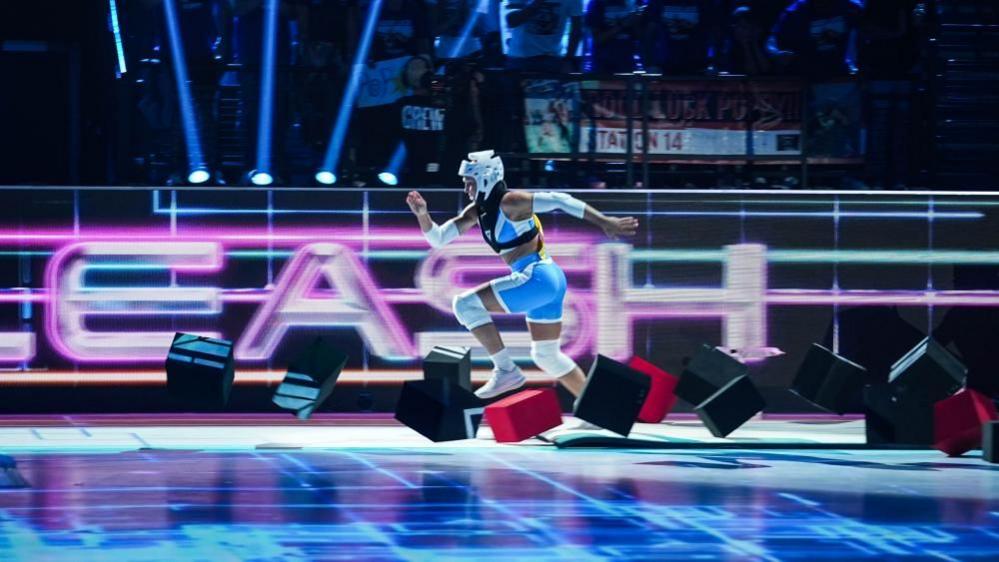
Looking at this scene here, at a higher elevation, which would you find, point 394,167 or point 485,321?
point 394,167

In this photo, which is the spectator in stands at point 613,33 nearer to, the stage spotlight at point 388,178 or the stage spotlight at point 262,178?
the stage spotlight at point 388,178

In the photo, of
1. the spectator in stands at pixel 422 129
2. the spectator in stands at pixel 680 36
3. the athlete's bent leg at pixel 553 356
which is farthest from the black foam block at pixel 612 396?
the spectator in stands at pixel 680 36

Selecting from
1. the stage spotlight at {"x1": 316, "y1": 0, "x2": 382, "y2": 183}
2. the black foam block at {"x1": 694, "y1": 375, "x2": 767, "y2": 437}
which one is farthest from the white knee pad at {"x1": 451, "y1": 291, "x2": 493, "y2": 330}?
the stage spotlight at {"x1": 316, "y1": 0, "x2": 382, "y2": 183}

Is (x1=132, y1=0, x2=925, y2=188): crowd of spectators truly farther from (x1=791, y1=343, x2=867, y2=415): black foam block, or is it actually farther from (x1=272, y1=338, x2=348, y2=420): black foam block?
(x1=791, y1=343, x2=867, y2=415): black foam block

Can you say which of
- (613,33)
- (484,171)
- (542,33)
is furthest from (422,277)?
(613,33)

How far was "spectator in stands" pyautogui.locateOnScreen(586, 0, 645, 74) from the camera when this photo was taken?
41.9 feet

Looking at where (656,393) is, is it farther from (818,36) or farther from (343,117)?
(818,36)

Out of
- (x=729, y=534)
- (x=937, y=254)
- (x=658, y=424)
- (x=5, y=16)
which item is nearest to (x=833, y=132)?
(x=937, y=254)

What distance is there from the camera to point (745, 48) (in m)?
12.8

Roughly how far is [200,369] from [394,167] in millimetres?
2305

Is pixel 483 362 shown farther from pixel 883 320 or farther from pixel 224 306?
pixel 883 320

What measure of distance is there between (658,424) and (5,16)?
260 inches

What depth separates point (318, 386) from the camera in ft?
36.7

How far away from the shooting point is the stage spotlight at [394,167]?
12188 mm
